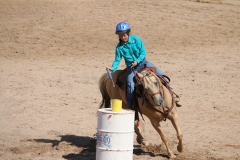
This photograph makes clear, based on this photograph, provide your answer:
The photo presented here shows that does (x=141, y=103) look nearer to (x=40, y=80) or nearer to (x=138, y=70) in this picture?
(x=138, y=70)

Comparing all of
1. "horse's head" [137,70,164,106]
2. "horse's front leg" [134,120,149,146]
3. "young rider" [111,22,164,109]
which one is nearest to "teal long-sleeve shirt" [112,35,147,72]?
"young rider" [111,22,164,109]

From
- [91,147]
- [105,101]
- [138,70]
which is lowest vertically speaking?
[91,147]

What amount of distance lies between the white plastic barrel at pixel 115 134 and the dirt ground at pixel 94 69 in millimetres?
1055

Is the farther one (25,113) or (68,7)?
(68,7)

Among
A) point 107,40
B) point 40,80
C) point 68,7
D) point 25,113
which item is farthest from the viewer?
point 68,7

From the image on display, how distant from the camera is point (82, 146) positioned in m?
9.53

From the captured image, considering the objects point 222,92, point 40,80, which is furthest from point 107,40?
point 222,92

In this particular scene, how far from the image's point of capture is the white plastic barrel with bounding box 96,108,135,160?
25.3ft

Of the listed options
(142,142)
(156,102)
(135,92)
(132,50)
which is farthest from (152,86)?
(142,142)

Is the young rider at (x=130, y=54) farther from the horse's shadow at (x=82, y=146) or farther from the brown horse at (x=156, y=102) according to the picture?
the horse's shadow at (x=82, y=146)

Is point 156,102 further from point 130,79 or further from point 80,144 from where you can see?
point 80,144

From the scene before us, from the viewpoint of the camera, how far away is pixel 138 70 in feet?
30.0

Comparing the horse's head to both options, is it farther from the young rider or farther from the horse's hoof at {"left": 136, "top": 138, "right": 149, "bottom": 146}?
the horse's hoof at {"left": 136, "top": 138, "right": 149, "bottom": 146}

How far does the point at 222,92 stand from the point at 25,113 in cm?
478
